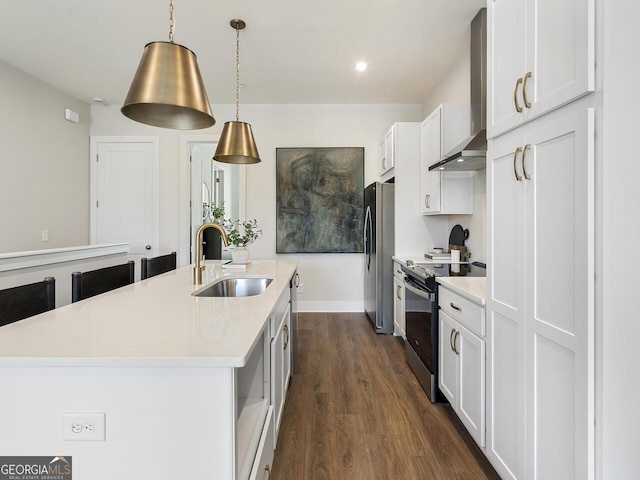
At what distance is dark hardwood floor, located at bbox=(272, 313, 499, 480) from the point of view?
1628 millimetres

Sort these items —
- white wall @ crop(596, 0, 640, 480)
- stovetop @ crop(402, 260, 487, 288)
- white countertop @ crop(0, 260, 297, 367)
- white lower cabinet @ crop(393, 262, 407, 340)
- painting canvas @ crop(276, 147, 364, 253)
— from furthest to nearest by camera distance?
painting canvas @ crop(276, 147, 364, 253) < white lower cabinet @ crop(393, 262, 407, 340) < stovetop @ crop(402, 260, 487, 288) < white wall @ crop(596, 0, 640, 480) < white countertop @ crop(0, 260, 297, 367)

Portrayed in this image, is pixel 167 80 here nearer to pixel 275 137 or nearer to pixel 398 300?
pixel 398 300

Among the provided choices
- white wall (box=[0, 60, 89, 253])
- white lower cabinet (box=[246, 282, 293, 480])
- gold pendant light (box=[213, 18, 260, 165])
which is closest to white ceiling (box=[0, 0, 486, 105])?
white wall (box=[0, 60, 89, 253])

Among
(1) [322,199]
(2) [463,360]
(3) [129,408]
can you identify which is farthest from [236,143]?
(1) [322,199]

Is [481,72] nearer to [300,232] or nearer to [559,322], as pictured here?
[559,322]

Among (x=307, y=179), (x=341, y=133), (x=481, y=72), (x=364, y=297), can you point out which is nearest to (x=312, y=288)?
(x=364, y=297)

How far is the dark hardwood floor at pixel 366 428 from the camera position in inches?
64.1

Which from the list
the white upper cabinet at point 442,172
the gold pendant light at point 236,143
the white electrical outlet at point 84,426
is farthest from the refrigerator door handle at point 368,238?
the white electrical outlet at point 84,426

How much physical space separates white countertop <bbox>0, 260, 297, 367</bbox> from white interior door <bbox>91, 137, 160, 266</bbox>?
123 inches

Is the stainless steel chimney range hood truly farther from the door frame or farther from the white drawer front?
the door frame

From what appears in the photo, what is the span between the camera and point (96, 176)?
4.36 metres

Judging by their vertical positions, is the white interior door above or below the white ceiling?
below

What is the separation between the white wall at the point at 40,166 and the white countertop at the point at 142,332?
2.80 m

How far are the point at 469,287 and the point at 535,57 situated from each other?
1.15m
